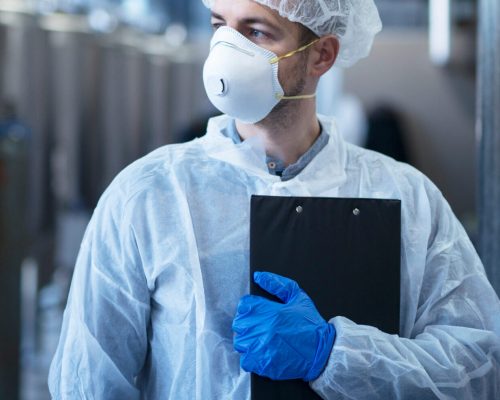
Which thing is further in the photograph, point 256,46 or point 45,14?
point 45,14

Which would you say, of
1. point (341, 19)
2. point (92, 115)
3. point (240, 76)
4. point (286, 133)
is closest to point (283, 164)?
point (286, 133)

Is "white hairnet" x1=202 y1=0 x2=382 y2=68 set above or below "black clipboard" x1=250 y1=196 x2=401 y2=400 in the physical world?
above

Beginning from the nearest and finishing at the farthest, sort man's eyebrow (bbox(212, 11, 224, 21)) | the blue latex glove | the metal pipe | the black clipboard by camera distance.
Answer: the blue latex glove → the black clipboard → man's eyebrow (bbox(212, 11, 224, 21)) → the metal pipe

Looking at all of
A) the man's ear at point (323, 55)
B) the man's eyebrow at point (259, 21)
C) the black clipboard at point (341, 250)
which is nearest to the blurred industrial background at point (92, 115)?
the man's ear at point (323, 55)

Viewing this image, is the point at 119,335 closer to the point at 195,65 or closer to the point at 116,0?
the point at 116,0

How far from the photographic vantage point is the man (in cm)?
138

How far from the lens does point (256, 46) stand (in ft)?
4.92

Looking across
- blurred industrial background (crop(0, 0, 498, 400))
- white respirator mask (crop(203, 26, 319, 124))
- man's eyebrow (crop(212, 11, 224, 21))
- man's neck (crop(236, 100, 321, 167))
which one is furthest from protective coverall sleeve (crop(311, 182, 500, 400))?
blurred industrial background (crop(0, 0, 498, 400))

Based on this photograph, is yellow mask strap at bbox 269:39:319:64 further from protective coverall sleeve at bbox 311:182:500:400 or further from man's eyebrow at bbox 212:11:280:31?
protective coverall sleeve at bbox 311:182:500:400

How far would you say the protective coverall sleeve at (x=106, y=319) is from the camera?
4.70ft

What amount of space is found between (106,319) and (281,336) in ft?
1.02

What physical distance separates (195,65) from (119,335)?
5.87 m

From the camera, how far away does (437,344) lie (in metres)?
1.42

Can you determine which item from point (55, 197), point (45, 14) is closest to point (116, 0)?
point (45, 14)
